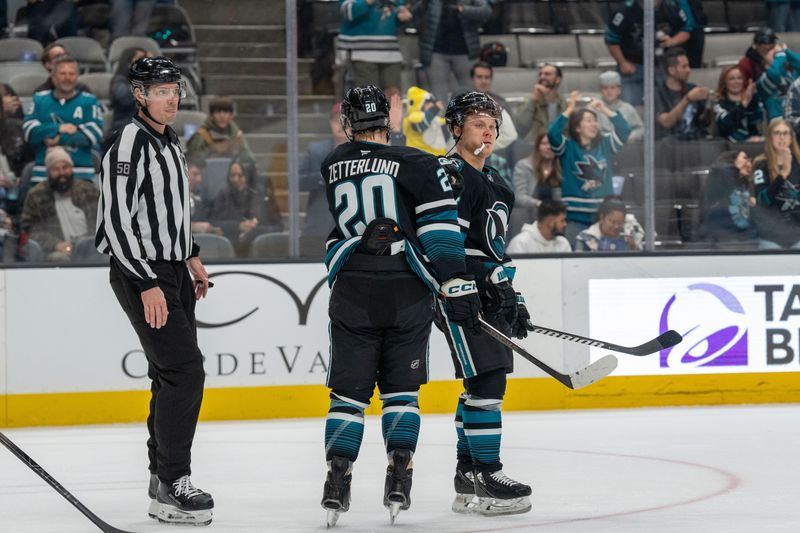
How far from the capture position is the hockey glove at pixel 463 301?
387 centimetres

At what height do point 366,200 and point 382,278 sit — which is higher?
point 366,200

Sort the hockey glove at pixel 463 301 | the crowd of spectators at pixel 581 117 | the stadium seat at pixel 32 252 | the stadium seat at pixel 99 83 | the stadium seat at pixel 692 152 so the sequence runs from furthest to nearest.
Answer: the stadium seat at pixel 692 152 < the crowd of spectators at pixel 581 117 < the stadium seat at pixel 99 83 < the stadium seat at pixel 32 252 < the hockey glove at pixel 463 301

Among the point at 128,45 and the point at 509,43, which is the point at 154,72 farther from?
the point at 509,43

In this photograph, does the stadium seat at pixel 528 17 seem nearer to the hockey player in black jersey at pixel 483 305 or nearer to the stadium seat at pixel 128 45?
the stadium seat at pixel 128 45

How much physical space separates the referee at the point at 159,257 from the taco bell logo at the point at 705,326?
11.3 feet

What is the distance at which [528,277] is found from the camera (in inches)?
268

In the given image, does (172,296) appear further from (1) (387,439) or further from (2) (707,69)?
(2) (707,69)

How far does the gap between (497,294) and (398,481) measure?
0.64 metres

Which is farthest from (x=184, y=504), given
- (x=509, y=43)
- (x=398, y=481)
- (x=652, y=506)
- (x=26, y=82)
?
(x=509, y=43)

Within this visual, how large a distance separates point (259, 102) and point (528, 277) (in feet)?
5.07

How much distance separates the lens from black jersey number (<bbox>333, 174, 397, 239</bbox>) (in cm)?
385

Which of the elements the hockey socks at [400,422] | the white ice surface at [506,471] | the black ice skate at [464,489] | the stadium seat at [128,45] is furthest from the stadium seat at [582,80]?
the hockey socks at [400,422]

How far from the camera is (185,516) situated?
3984mm

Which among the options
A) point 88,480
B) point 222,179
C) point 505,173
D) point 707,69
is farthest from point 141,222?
point 707,69
